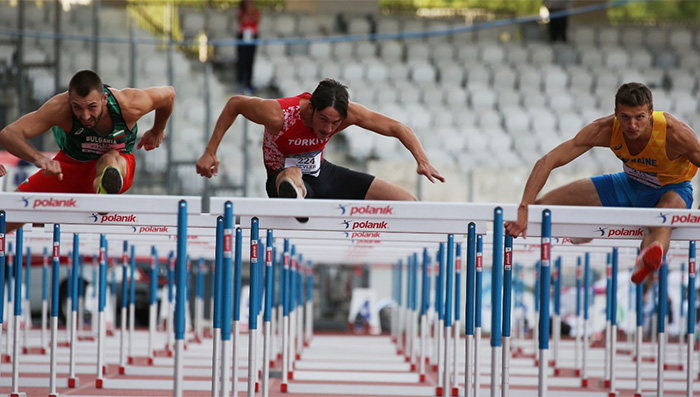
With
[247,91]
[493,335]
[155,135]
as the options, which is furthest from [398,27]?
[493,335]

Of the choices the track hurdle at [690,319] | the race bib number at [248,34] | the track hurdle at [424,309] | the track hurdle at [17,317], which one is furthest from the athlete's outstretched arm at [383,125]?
the race bib number at [248,34]

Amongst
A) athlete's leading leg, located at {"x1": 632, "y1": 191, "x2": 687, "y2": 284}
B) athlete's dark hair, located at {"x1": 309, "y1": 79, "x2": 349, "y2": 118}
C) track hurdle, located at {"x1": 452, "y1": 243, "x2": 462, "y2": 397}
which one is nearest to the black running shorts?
athlete's dark hair, located at {"x1": 309, "y1": 79, "x2": 349, "y2": 118}

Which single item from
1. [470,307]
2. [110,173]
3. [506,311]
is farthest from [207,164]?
[506,311]

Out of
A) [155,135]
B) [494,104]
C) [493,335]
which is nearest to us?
[493,335]

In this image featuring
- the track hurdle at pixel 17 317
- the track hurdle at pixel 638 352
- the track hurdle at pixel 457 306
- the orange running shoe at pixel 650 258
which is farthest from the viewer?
the track hurdle at pixel 638 352

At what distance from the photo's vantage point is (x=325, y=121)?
5594 millimetres

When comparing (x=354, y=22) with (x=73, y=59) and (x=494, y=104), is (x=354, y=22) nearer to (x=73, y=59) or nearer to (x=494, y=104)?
(x=494, y=104)

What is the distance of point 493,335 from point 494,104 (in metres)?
13.3

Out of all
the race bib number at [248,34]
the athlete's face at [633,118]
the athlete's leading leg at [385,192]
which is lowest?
the athlete's leading leg at [385,192]

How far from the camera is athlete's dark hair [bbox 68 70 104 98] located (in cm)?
556

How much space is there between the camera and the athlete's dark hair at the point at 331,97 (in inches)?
217

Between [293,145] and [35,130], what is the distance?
1.51 m

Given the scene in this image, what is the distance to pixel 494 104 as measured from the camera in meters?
17.9

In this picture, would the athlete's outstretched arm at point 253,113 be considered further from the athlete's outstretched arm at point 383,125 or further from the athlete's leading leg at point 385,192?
the athlete's leading leg at point 385,192
